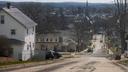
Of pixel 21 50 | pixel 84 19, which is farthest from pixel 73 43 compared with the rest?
pixel 21 50

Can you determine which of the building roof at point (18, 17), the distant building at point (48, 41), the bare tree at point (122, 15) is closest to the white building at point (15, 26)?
the building roof at point (18, 17)

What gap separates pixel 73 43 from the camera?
154 m

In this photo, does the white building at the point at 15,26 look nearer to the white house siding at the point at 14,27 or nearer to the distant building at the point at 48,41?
the white house siding at the point at 14,27

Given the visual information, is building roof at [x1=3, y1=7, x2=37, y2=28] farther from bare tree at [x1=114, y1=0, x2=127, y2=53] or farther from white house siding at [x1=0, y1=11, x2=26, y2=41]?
bare tree at [x1=114, y1=0, x2=127, y2=53]

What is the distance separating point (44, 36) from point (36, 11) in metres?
16.7

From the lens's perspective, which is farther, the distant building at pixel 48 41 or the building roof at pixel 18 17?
the distant building at pixel 48 41

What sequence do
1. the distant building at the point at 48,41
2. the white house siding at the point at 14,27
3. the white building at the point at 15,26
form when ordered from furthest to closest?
the distant building at the point at 48,41 < the white house siding at the point at 14,27 < the white building at the point at 15,26

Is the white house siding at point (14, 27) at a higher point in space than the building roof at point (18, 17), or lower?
lower

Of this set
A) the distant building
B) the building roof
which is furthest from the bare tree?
the distant building

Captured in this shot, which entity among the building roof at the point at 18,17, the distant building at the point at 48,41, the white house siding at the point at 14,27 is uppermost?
the building roof at the point at 18,17

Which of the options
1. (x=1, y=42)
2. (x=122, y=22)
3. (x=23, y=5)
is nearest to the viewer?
(x=1, y=42)

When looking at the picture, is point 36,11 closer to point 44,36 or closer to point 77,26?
point 44,36

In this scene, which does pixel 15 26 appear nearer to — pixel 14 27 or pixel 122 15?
pixel 14 27

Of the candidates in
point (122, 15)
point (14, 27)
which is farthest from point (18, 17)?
point (122, 15)
